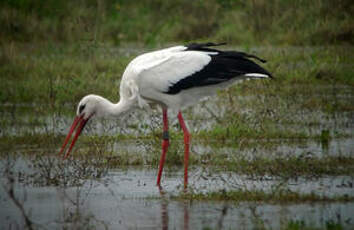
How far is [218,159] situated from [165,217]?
188 cm

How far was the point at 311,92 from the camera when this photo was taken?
10.2 meters

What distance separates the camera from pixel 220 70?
711 centimetres

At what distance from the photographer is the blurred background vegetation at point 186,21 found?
550 inches

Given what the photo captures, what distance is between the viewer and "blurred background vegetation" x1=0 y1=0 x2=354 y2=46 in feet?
45.9

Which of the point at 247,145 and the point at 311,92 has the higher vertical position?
the point at 311,92

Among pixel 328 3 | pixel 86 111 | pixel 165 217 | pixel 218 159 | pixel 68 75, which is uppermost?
pixel 328 3

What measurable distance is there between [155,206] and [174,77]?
1.80m

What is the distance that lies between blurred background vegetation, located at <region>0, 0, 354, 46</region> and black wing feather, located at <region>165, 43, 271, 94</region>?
19.5 ft

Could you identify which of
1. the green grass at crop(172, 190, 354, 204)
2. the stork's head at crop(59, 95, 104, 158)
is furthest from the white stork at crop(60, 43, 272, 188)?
the green grass at crop(172, 190, 354, 204)

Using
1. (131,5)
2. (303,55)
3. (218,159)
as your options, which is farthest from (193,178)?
(131,5)

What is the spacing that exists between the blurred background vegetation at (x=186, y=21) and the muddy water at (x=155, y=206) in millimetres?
6703

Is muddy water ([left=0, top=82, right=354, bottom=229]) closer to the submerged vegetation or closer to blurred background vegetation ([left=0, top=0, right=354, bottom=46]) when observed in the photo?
the submerged vegetation

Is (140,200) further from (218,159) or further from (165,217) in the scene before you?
(218,159)

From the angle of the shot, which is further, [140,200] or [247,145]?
[247,145]
